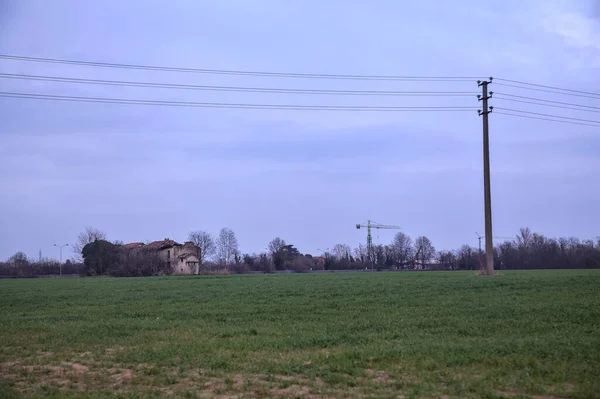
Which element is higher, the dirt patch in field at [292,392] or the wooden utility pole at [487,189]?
the wooden utility pole at [487,189]

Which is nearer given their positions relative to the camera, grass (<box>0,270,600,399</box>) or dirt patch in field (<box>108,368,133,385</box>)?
grass (<box>0,270,600,399</box>)

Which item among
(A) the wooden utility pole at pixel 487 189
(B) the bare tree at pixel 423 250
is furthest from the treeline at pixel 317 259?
(A) the wooden utility pole at pixel 487 189

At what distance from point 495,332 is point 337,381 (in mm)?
6268

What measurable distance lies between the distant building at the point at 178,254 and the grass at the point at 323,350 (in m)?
92.1

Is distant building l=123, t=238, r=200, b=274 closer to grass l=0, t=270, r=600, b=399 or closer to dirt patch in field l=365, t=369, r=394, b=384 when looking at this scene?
grass l=0, t=270, r=600, b=399

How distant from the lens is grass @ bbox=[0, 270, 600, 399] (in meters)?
9.80

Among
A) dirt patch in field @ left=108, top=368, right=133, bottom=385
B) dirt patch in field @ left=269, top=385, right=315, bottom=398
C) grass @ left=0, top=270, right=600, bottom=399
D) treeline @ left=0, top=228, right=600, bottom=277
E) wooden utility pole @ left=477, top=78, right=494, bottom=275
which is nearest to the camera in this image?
dirt patch in field @ left=269, top=385, right=315, bottom=398

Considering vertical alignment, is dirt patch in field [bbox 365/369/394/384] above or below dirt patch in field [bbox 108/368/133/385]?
above

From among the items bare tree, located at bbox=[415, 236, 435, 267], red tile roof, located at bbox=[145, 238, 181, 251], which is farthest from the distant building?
bare tree, located at bbox=[415, 236, 435, 267]

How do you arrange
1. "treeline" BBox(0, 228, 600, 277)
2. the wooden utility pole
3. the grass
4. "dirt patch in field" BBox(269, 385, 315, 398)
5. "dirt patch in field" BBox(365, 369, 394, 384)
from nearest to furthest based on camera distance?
"dirt patch in field" BBox(269, 385, 315, 398), the grass, "dirt patch in field" BBox(365, 369, 394, 384), the wooden utility pole, "treeline" BBox(0, 228, 600, 277)

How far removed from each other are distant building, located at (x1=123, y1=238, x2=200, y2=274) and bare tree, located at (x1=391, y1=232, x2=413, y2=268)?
6567 centimetres

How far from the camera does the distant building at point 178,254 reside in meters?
115

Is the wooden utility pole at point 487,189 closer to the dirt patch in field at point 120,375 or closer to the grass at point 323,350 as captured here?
the grass at point 323,350

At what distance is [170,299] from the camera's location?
29891mm
